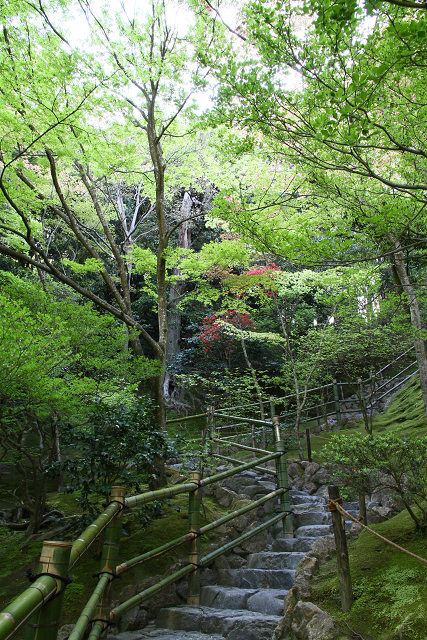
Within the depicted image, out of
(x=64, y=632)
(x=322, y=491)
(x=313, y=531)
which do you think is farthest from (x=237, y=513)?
(x=322, y=491)

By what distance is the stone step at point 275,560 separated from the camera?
3432 millimetres

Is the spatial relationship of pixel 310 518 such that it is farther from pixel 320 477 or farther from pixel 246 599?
pixel 246 599

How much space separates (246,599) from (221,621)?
43 centimetres

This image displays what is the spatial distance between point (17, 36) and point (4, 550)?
617 cm

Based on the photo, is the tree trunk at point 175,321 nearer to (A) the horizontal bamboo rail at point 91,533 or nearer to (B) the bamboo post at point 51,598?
(A) the horizontal bamboo rail at point 91,533

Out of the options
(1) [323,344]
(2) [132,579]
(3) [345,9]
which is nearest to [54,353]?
(2) [132,579]

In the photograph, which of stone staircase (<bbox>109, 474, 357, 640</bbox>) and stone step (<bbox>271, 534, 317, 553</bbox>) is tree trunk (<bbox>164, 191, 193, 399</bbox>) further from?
stone staircase (<bbox>109, 474, 357, 640</bbox>)

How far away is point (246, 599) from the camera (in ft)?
9.54

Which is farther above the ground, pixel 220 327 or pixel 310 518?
pixel 220 327

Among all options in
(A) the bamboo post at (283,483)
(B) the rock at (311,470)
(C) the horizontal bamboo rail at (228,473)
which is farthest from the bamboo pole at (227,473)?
(B) the rock at (311,470)

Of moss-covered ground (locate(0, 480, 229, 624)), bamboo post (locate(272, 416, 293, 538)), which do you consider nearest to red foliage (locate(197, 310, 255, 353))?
bamboo post (locate(272, 416, 293, 538))

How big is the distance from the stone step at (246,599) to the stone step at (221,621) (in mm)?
77

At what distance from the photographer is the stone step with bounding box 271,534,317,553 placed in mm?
3724

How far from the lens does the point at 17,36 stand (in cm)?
488
